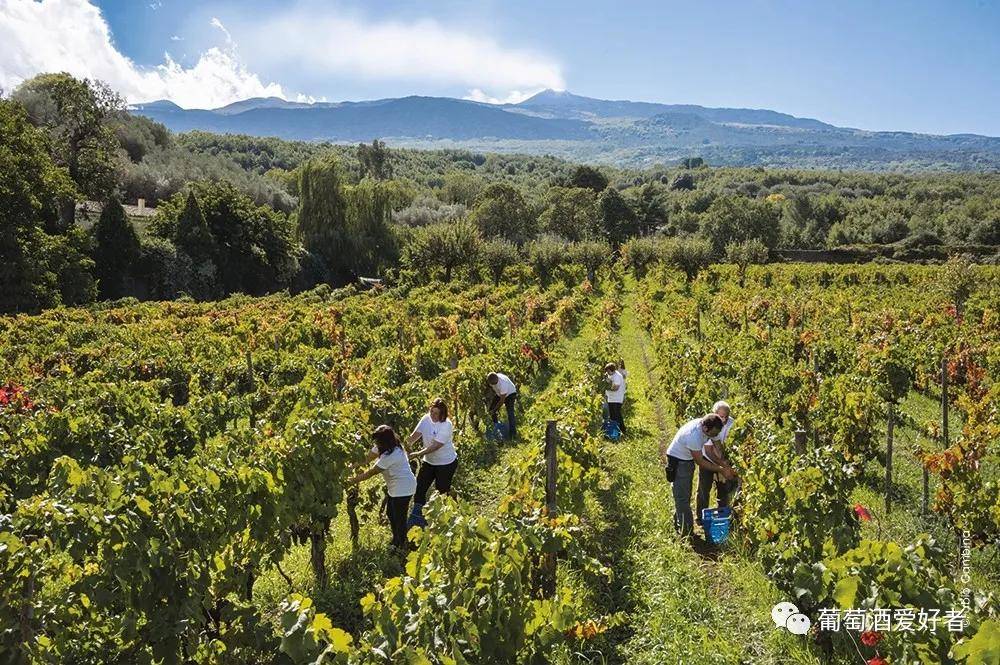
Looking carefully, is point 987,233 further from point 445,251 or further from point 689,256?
point 445,251

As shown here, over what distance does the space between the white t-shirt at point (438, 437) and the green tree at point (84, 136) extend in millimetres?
40250

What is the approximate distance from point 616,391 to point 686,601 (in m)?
5.70

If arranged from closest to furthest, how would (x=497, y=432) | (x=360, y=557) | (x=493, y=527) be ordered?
(x=493, y=527), (x=360, y=557), (x=497, y=432)

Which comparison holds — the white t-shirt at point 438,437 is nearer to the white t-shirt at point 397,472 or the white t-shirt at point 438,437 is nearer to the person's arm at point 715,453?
the white t-shirt at point 397,472

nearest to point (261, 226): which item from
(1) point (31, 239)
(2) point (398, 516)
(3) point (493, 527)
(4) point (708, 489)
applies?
(1) point (31, 239)

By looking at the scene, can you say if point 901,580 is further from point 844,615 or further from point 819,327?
point 819,327

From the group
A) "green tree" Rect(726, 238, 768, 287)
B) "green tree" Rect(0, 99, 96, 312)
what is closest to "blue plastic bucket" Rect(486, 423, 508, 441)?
"green tree" Rect(0, 99, 96, 312)

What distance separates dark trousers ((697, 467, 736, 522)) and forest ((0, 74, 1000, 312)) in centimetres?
3106

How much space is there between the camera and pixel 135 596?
4410mm

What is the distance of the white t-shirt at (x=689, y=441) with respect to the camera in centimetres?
707

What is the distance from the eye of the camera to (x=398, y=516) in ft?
22.8

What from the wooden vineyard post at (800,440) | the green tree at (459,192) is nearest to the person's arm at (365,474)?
the wooden vineyard post at (800,440)

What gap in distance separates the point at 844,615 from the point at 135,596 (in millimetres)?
5071

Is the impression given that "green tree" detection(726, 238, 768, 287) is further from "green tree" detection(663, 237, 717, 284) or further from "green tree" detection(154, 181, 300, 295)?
"green tree" detection(154, 181, 300, 295)
